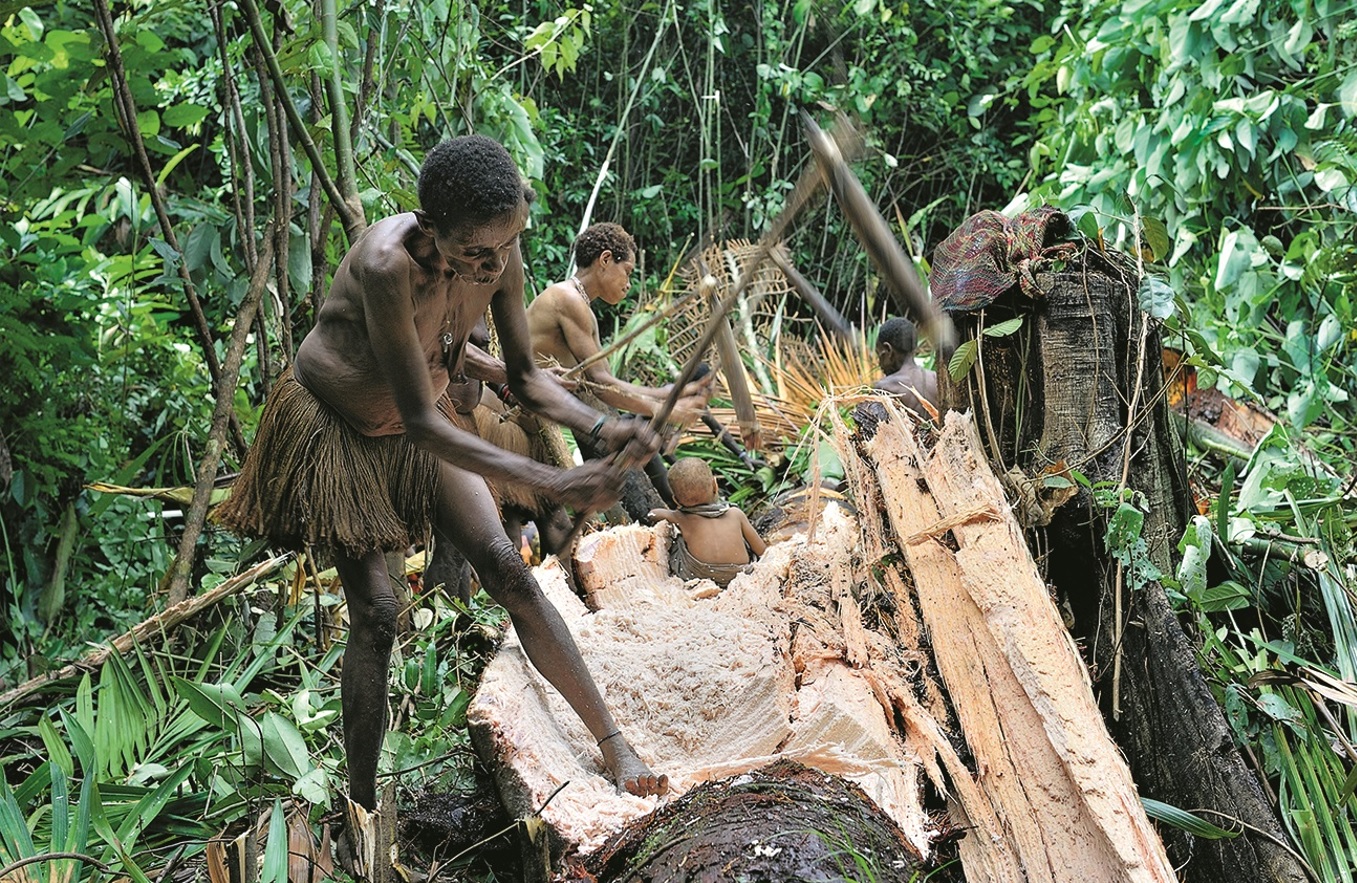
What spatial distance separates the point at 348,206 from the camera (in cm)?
370

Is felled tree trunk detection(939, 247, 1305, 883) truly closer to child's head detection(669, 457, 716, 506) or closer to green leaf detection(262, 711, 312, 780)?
child's head detection(669, 457, 716, 506)

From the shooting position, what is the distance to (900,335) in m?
5.57

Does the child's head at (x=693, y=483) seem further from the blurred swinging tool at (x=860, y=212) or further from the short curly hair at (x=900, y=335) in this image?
the blurred swinging tool at (x=860, y=212)

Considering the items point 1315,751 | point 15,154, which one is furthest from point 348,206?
point 1315,751

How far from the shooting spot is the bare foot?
7.84 ft

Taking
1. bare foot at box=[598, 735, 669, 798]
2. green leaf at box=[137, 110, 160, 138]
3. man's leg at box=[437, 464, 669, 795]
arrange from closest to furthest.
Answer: bare foot at box=[598, 735, 669, 798], man's leg at box=[437, 464, 669, 795], green leaf at box=[137, 110, 160, 138]

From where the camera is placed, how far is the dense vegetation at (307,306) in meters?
2.83

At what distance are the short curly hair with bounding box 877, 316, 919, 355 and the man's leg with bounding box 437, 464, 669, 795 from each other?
335 cm

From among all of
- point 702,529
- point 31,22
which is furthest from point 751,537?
point 31,22

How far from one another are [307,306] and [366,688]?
7.90 feet

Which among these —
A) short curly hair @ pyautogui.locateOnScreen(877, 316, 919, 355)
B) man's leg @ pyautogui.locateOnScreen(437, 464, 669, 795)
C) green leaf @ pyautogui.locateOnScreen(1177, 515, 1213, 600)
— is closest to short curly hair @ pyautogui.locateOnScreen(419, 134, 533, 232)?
man's leg @ pyautogui.locateOnScreen(437, 464, 669, 795)

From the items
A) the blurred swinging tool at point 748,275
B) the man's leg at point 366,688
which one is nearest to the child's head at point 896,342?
the blurred swinging tool at point 748,275

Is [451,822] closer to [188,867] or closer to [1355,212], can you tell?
[188,867]

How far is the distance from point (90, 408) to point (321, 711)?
246cm
